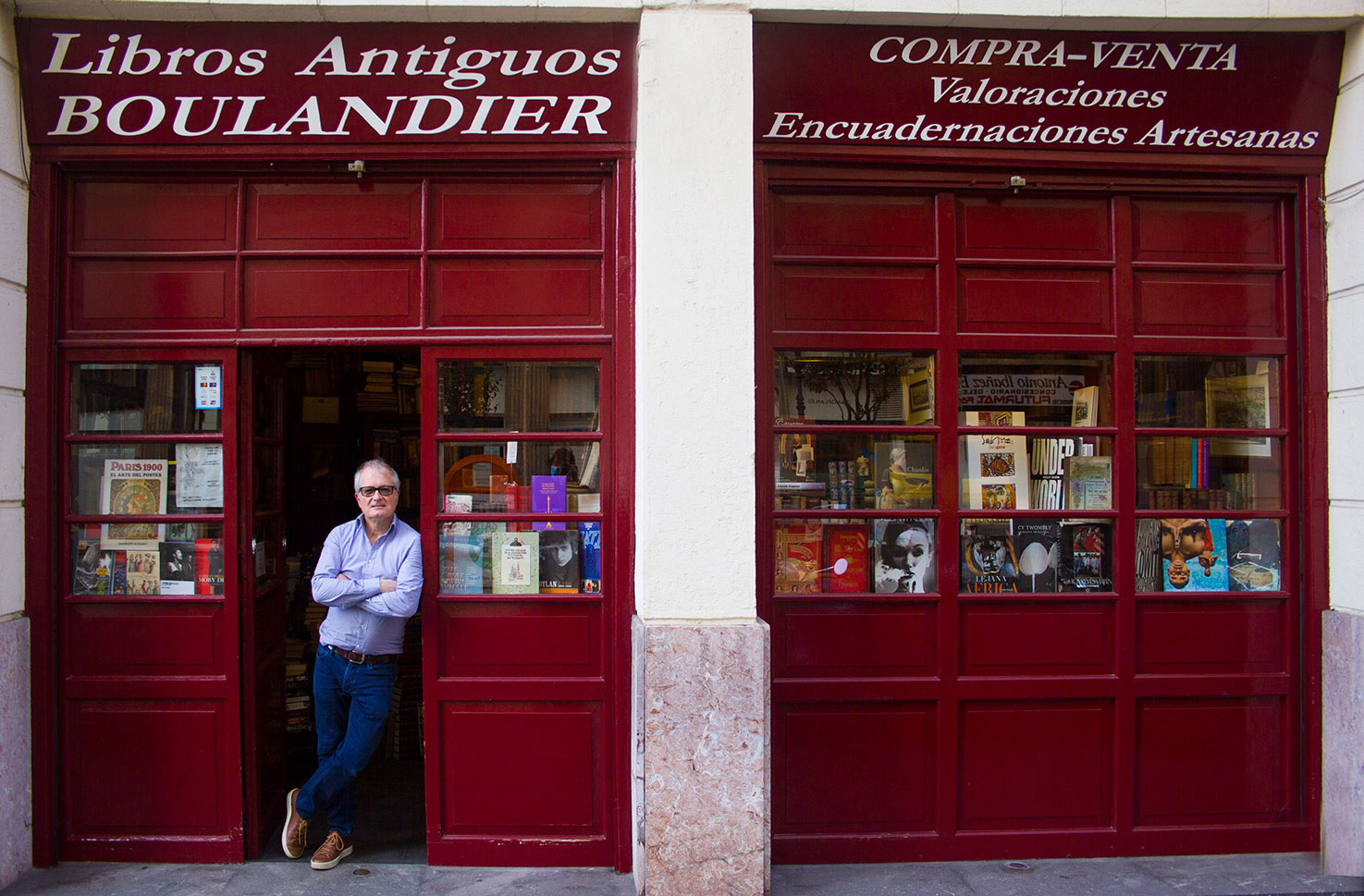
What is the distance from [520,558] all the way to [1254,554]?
405cm

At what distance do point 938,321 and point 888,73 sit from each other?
4.31 ft

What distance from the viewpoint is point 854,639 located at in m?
4.46

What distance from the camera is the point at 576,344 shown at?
4391mm

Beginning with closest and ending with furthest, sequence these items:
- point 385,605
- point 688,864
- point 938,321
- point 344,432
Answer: point 688,864 < point 385,605 < point 938,321 < point 344,432

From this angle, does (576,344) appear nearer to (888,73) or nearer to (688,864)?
(888,73)

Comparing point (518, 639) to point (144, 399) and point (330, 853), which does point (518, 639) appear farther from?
point (144, 399)

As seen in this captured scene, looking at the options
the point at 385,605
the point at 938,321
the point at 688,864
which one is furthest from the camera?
the point at 938,321

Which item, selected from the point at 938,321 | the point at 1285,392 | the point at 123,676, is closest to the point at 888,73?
the point at 938,321

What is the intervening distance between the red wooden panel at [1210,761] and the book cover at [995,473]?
1299mm

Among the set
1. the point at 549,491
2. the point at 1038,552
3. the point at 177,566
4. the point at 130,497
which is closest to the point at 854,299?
the point at 1038,552

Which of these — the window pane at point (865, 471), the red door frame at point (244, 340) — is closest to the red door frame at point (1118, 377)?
the window pane at point (865, 471)

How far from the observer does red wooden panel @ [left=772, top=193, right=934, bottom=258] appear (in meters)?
4.51

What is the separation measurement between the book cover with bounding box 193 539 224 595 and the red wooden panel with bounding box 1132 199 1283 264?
5.24 meters

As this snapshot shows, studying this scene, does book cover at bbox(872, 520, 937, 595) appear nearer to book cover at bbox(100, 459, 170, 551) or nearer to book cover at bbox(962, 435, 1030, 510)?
book cover at bbox(962, 435, 1030, 510)
